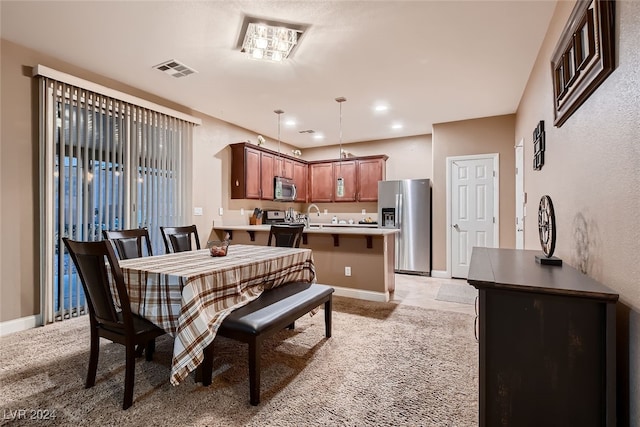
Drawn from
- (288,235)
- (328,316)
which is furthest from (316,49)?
(328,316)

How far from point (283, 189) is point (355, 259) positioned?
257 centimetres

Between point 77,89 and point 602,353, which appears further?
point 77,89

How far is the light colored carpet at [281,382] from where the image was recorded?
1667mm

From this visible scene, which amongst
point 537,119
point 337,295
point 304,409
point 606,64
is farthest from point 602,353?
point 337,295

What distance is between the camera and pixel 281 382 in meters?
2.00

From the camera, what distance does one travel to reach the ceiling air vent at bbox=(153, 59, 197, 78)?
10.4 feet

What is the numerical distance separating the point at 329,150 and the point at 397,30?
4557 mm

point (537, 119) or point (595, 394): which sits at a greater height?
point (537, 119)

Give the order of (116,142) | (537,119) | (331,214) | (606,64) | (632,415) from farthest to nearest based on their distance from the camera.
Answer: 1. (331,214)
2. (116,142)
3. (537,119)
4. (606,64)
5. (632,415)

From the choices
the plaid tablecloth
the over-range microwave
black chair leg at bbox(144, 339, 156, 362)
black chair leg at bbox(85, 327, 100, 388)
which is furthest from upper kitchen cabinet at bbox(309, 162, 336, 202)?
black chair leg at bbox(85, 327, 100, 388)

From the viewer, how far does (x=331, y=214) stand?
23.0ft

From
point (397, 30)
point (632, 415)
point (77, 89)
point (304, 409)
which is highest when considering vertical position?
point (397, 30)

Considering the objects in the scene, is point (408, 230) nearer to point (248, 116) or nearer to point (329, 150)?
point (329, 150)

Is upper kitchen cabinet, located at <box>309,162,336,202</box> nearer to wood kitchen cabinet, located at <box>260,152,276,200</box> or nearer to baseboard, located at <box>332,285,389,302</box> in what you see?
wood kitchen cabinet, located at <box>260,152,276,200</box>
